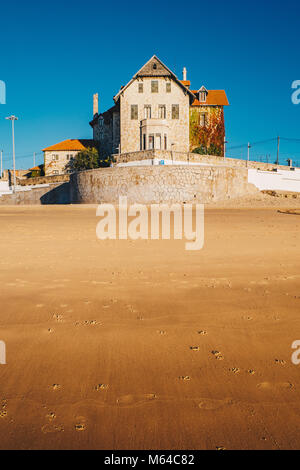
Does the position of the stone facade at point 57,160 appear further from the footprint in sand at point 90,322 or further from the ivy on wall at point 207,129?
the footprint in sand at point 90,322

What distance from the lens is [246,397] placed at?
2.45 meters

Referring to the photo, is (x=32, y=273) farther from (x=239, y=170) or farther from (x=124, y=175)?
(x=239, y=170)

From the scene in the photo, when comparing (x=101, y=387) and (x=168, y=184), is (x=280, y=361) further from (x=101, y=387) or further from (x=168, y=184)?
(x=168, y=184)

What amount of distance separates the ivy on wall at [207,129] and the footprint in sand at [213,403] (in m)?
44.4

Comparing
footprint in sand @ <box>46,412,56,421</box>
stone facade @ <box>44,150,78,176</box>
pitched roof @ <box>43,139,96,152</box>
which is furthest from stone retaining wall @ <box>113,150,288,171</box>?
footprint in sand @ <box>46,412,56,421</box>

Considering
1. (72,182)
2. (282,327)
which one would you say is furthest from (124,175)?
(282,327)

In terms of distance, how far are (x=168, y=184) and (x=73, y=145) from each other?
25.9 metres

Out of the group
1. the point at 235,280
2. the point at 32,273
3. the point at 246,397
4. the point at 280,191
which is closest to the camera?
the point at 246,397

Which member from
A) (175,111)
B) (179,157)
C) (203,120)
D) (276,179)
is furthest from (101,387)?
(203,120)

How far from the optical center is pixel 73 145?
50.0 metres

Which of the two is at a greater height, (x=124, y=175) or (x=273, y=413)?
(x=124, y=175)

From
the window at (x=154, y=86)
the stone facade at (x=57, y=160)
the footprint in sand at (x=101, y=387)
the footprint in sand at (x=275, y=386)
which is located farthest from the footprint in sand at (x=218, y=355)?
the stone facade at (x=57, y=160)

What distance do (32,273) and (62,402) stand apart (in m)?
4.21
